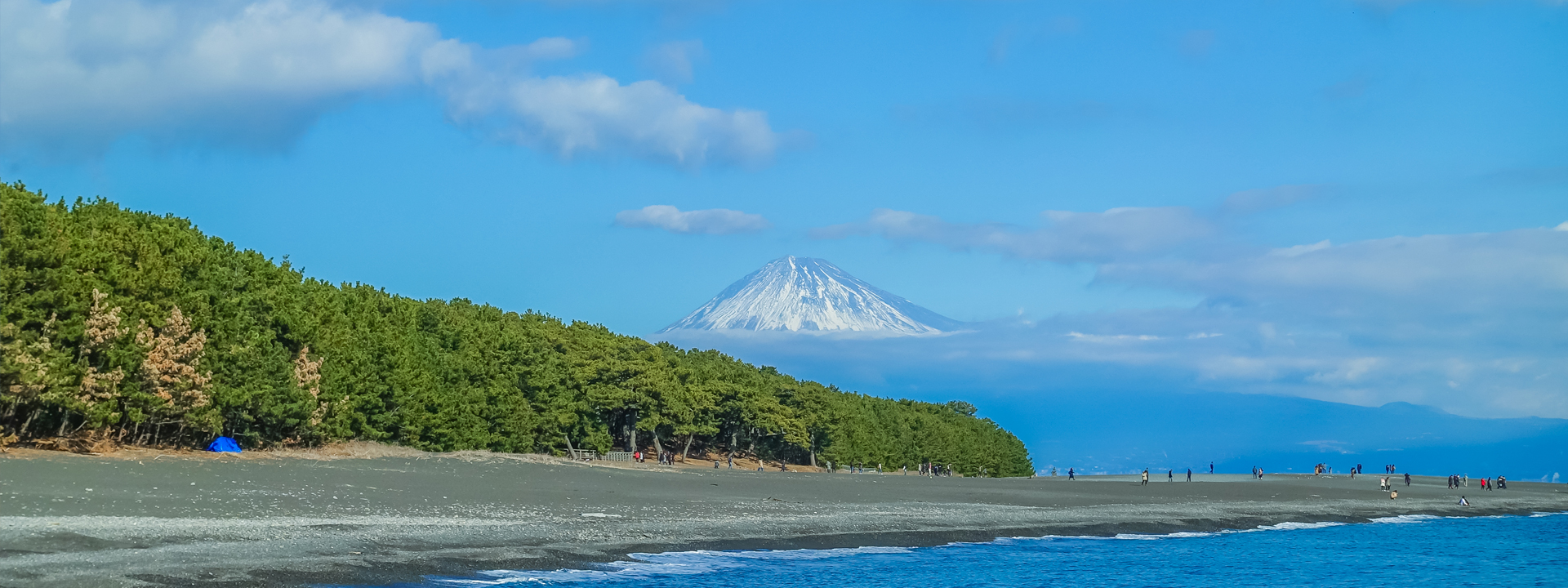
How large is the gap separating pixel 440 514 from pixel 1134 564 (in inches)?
883

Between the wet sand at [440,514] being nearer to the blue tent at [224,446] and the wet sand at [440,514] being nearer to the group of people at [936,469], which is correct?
the blue tent at [224,446]

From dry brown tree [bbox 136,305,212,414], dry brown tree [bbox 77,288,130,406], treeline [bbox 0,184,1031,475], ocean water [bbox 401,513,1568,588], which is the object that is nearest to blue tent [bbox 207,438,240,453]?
treeline [bbox 0,184,1031,475]

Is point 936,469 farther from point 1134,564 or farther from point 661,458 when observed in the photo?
point 1134,564

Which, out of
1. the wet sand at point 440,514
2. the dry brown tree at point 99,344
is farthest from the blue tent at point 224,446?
the dry brown tree at point 99,344

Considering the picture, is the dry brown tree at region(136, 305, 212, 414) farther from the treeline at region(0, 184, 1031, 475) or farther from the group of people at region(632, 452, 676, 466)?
the group of people at region(632, 452, 676, 466)

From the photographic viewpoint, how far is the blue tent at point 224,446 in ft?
165

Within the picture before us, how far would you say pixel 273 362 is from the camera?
172ft

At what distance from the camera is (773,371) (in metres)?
138

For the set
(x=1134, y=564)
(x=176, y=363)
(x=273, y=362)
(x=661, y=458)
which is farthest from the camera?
(x=661, y=458)

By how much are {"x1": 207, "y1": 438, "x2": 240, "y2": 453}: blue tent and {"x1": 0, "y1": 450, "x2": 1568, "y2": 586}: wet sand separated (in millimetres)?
2712

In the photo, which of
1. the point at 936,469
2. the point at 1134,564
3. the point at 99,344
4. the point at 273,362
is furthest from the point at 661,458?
the point at 1134,564

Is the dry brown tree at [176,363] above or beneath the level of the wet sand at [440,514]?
above

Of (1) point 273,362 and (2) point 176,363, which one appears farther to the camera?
(1) point 273,362

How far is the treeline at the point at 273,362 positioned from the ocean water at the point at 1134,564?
82.1 feet
